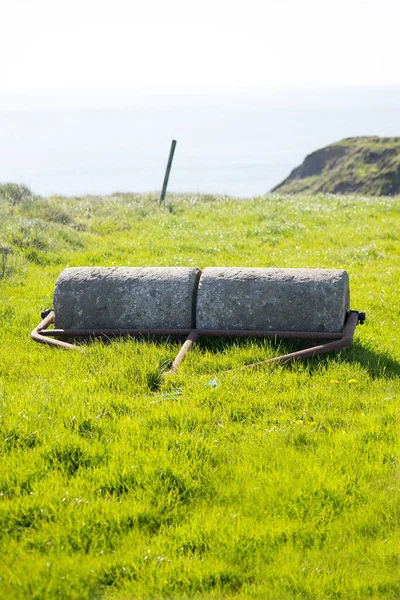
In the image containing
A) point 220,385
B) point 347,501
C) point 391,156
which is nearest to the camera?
point 347,501

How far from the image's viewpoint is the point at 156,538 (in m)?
3.87

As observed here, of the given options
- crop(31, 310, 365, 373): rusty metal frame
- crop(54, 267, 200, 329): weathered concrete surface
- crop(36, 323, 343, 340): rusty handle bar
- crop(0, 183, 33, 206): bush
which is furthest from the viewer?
crop(0, 183, 33, 206): bush

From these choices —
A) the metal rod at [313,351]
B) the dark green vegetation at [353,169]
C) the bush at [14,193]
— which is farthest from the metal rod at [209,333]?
the dark green vegetation at [353,169]

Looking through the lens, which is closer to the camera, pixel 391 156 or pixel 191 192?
pixel 191 192

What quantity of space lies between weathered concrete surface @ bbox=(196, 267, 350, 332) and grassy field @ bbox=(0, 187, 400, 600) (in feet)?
1.01

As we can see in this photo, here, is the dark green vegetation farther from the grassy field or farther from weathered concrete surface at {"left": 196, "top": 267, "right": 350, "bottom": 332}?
the grassy field

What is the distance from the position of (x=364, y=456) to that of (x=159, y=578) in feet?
6.18

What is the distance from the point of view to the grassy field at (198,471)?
3.61 metres

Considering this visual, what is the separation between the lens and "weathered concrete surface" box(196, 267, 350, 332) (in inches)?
272

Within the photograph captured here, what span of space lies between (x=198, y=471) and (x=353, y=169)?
370ft

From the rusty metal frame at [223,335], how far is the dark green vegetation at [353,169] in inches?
3374

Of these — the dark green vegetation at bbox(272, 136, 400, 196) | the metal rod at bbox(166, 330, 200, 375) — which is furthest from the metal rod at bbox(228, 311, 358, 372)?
the dark green vegetation at bbox(272, 136, 400, 196)

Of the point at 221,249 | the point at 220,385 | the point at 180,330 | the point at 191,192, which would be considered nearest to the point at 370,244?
the point at 221,249

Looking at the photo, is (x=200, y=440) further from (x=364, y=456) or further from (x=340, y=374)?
(x=340, y=374)
